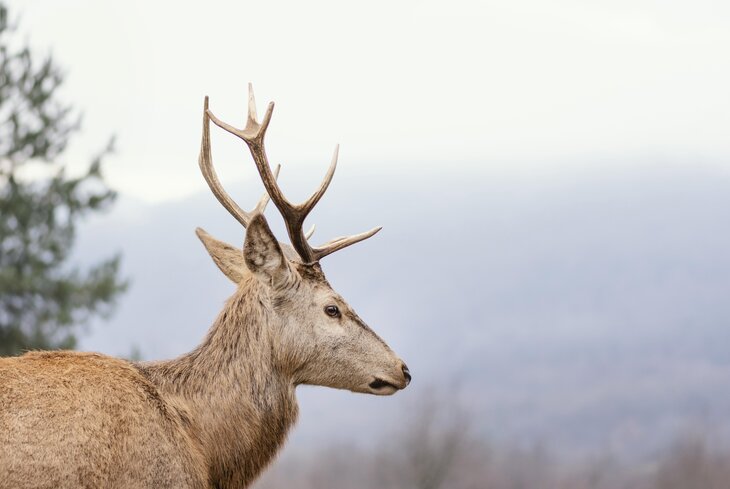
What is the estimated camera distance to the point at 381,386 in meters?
7.80

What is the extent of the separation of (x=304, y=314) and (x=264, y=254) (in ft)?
1.64

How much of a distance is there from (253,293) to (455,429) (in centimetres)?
1235

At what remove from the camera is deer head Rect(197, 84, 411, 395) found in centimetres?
759

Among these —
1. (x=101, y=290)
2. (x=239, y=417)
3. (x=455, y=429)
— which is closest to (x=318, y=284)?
(x=239, y=417)

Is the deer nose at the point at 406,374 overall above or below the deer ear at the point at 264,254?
below

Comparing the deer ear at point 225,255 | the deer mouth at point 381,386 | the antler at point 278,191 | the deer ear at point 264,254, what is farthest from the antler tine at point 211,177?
the deer mouth at point 381,386

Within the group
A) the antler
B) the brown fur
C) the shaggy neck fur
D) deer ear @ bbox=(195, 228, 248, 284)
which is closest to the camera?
the brown fur

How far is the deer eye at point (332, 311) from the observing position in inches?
305

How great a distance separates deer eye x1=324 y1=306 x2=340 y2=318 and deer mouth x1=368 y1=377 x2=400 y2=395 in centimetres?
51

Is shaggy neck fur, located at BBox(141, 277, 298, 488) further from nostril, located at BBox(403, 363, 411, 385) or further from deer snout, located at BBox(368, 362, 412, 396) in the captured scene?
nostril, located at BBox(403, 363, 411, 385)

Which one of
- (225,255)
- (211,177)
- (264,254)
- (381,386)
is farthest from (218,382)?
(211,177)

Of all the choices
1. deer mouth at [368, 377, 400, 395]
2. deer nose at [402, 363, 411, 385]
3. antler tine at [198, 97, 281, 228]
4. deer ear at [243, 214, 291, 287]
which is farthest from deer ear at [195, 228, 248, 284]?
deer nose at [402, 363, 411, 385]

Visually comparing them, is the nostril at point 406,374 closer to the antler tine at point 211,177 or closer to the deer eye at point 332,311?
the deer eye at point 332,311

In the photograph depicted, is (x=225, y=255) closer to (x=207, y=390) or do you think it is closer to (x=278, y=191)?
(x=278, y=191)
